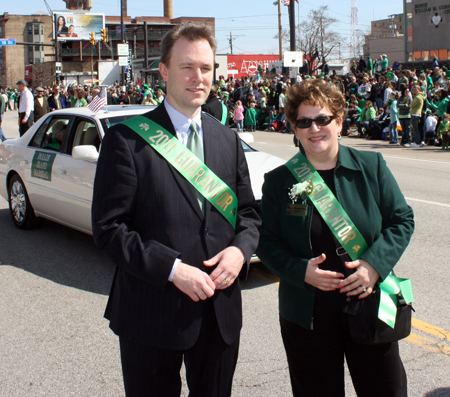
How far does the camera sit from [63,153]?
252 inches

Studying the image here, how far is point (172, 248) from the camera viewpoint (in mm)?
2059

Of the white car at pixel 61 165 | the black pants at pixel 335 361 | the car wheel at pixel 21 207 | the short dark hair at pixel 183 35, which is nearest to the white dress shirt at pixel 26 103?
the white car at pixel 61 165

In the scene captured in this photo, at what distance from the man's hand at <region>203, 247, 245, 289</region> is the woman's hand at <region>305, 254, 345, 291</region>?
0.31 metres

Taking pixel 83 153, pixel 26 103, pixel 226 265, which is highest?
pixel 26 103

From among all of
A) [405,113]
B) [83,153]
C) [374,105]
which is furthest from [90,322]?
[374,105]

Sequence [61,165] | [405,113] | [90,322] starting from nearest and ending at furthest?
[90,322]
[61,165]
[405,113]

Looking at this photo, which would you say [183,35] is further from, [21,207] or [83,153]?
[21,207]

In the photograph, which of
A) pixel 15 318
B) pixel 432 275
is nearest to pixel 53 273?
pixel 15 318

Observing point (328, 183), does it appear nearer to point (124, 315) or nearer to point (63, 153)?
point (124, 315)

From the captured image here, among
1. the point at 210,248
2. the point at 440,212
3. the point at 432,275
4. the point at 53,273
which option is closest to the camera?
the point at 210,248

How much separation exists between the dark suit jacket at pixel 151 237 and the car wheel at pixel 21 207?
5.40 meters

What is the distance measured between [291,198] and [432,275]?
345 centimetres

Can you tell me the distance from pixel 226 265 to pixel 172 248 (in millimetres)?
212

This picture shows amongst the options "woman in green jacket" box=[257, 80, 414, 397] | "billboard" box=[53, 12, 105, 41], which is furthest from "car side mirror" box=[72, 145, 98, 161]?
"billboard" box=[53, 12, 105, 41]
